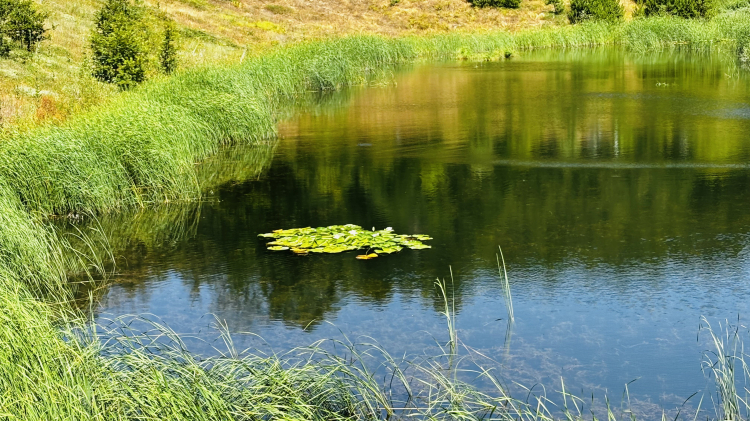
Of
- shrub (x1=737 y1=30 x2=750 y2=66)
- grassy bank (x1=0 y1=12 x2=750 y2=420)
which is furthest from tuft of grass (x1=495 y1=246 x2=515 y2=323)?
shrub (x1=737 y1=30 x2=750 y2=66)

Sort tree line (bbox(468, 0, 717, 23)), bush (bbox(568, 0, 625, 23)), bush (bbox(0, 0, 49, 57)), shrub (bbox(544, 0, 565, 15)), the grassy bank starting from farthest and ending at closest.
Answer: shrub (bbox(544, 0, 565, 15)) → bush (bbox(568, 0, 625, 23)) → tree line (bbox(468, 0, 717, 23)) → bush (bbox(0, 0, 49, 57)) → the grassy bank

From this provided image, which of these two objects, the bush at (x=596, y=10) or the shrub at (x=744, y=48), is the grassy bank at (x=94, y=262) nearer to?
the shrub at (x=744, y=48)

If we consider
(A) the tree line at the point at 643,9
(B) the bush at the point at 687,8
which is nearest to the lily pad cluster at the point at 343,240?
(A) the tree line at the point at 643,9

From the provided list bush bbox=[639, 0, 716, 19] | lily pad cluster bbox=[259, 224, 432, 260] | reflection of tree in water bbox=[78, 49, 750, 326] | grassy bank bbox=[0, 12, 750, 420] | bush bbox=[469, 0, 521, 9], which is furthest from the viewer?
bush bbox=[469, 0, 521, 9]

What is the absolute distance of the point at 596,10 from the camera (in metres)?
43.7

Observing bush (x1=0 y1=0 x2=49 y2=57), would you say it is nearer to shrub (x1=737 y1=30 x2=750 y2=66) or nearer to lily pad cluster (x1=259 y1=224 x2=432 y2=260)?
lily pad cluster (x1=259 y1=224 x2=432 y2=260)

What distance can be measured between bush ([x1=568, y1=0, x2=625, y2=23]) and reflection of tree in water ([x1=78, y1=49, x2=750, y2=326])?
78.9 feet

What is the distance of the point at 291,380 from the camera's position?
5133 millimetres

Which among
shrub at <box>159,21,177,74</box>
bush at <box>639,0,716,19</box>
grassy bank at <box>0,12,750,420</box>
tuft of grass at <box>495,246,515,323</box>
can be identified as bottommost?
tuft of grass at <box>495,246,515,323</box>

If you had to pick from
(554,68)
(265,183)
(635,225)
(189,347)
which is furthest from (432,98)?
(189,347)

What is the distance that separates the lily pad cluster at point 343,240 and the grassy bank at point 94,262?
2246mm

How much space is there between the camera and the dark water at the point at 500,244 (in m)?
6.79

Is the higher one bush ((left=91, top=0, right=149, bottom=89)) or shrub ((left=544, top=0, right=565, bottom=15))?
shrub ((left=544, top=0, right=565, bottom=15))

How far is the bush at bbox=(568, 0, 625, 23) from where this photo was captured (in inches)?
1688
